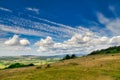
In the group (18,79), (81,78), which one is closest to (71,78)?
(81,78)

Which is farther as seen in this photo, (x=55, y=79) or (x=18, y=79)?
(x=18, y=79)

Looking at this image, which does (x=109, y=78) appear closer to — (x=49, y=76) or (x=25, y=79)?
(x=49, y=76)

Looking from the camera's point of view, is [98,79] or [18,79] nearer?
[98,79]

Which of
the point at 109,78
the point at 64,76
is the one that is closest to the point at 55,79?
the point at 64,76

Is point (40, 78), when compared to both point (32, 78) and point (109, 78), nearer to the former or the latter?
point (32, 78)

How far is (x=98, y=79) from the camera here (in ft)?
216

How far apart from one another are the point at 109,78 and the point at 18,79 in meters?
28.8

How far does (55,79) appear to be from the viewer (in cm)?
6731

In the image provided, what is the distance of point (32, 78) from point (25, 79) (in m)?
2.39

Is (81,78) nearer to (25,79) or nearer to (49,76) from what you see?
(49,76)

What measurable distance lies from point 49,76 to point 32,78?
5.58 metres

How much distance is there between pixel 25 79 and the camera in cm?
7012

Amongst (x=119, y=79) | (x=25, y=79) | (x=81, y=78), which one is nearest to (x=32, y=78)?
(x=25, y=79)

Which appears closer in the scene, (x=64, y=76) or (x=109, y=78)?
(x=109, y=78)
